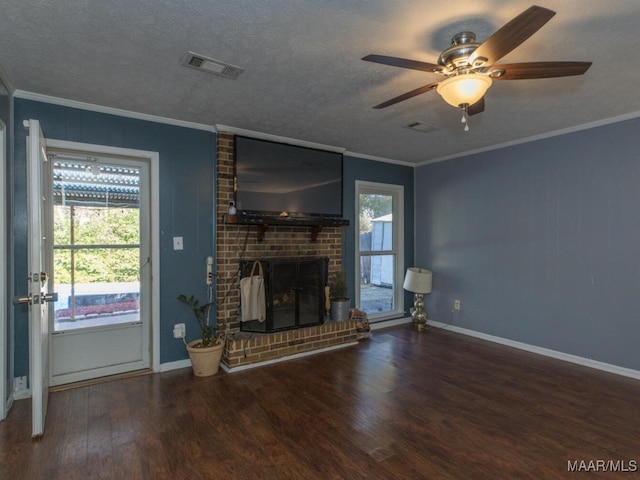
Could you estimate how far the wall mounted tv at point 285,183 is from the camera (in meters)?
3.62

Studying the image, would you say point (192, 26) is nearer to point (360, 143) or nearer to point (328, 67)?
point (328, 67)

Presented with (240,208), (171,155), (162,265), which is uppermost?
(171,155)

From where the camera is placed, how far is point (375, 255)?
5016mm

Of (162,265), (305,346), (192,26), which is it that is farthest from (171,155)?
(305,346)

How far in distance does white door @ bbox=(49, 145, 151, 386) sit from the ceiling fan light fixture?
2.76m

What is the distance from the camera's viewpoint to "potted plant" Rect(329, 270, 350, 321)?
4.16 m

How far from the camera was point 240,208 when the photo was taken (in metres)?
3.59

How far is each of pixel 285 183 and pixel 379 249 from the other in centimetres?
189

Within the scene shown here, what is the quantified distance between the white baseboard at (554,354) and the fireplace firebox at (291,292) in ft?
6.48

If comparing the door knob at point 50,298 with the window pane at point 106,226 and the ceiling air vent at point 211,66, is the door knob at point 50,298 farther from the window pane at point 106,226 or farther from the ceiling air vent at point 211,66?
the ceiling air vent at point 211,66

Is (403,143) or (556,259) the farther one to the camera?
(403,143)

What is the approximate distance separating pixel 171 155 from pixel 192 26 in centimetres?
171

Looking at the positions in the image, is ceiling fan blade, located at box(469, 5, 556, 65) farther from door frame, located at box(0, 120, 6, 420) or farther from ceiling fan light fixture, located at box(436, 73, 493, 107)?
door frame, located at box(0, 120, 6, 420)

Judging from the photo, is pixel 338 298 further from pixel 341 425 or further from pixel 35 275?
pixel 35 275
